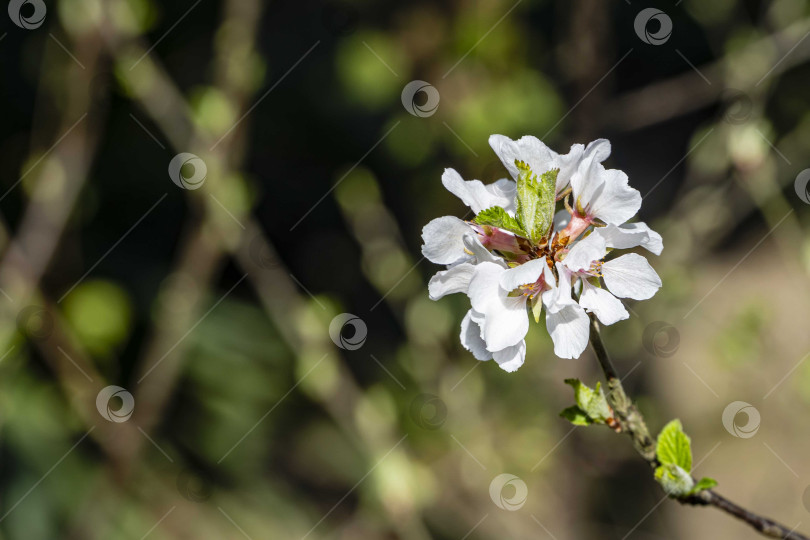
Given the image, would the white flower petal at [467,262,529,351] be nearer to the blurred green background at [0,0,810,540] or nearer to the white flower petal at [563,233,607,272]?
the white flower petal at [563,233,607,272]

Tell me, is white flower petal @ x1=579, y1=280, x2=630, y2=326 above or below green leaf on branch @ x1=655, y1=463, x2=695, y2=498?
above

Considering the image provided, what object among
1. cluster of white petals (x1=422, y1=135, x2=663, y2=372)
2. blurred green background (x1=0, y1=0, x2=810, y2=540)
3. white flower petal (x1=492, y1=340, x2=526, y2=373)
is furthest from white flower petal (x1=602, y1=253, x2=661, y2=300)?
blurred green background (x1=0, y1=0, x2=810, y2=540)

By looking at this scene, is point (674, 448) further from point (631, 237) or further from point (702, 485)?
point (631, 237)

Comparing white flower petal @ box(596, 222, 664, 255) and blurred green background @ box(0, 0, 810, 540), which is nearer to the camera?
white flower petal @ box(596, 222, 664, 255)

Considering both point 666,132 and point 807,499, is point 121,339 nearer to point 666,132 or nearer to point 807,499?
point 666,132

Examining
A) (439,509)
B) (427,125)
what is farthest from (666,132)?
(439,509)
